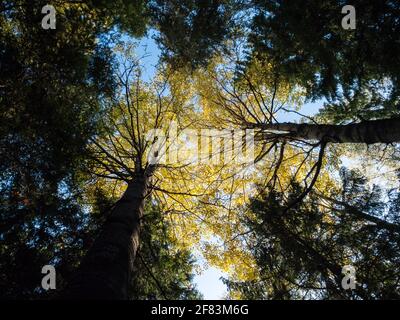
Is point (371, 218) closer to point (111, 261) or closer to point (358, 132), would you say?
point (358, 132)

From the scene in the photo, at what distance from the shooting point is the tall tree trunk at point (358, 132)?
4.13 m

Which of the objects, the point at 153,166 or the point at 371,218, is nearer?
the point at 371,218

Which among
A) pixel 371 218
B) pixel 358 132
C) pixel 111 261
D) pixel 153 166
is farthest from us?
pixel 153 166

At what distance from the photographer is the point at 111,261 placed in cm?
319

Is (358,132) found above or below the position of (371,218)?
above

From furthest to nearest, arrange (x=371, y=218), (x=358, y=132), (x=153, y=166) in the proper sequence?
1. (x=153, y=166)
2. (x=358, y=132)
3. (x=371, y=218)

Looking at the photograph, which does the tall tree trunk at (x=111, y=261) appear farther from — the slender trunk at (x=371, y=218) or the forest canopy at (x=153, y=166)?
the slender trunk at (x=371, y=218)

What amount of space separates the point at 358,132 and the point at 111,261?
13.1 feet

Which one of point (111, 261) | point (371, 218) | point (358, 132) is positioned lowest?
point (111, 261)

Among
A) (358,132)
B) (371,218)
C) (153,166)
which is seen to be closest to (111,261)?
(371,218)

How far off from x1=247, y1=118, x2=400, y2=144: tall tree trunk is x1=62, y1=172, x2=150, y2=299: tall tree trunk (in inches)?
142

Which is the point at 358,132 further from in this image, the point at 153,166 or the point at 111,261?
the point at 153,166
